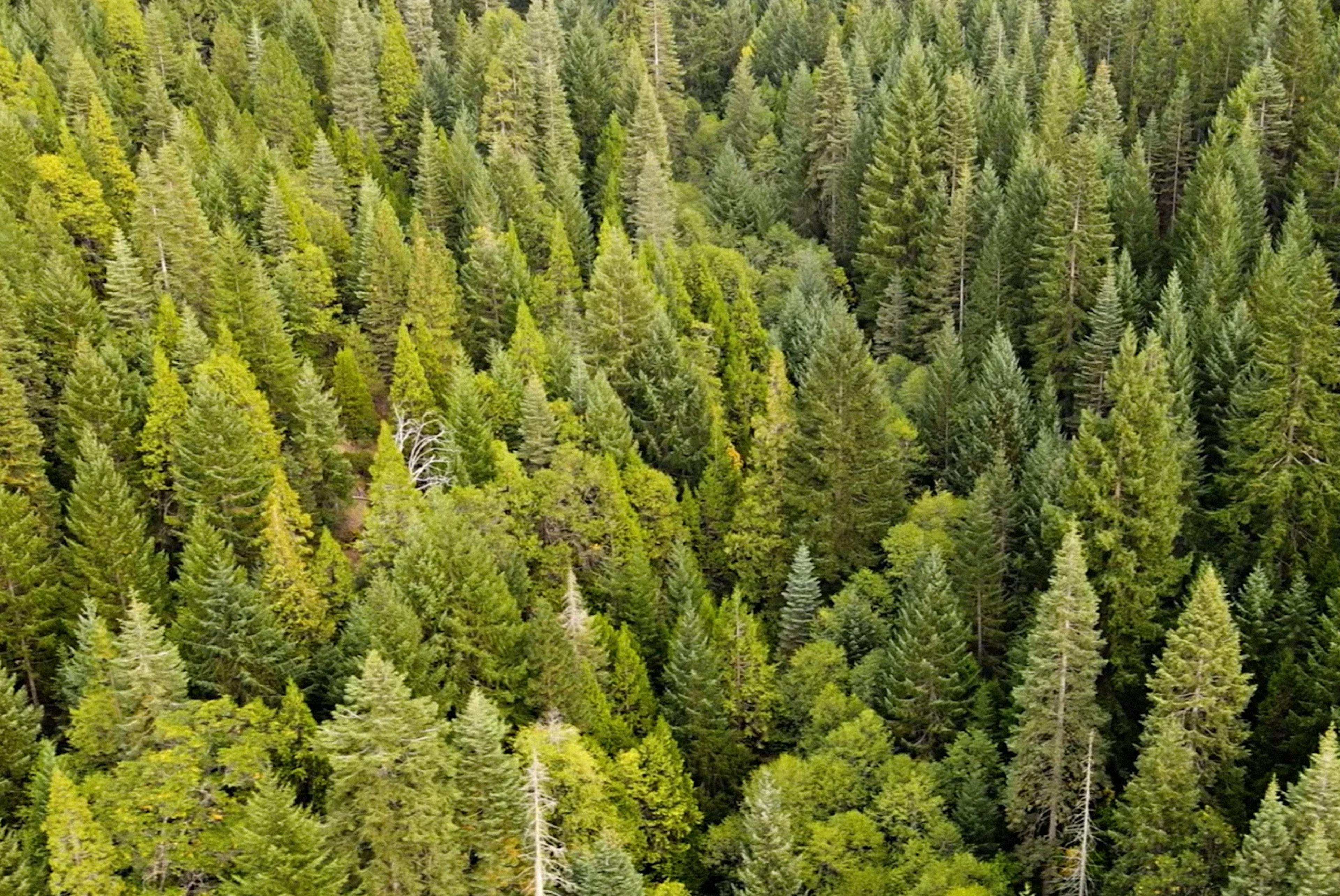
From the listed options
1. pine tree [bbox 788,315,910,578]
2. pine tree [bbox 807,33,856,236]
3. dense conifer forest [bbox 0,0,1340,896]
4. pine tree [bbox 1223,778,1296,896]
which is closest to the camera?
pine tree [bbox 1223,778,1296,896]

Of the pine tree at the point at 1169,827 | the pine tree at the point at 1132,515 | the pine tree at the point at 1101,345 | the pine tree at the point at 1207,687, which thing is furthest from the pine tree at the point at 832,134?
the pine tree at the point at 1169,827

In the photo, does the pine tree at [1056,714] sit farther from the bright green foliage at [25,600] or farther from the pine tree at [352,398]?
the bright green foliage at [25,600]

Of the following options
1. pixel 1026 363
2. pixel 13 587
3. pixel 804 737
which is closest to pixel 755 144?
pixel 1026 363

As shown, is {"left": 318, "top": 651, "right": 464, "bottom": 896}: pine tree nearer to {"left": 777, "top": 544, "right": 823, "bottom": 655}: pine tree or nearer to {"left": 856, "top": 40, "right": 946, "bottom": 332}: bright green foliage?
{"left": 777, "top": 544, "right": 823, "bottom": 655}: pine tree

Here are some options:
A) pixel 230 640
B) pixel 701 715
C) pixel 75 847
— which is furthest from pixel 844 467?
pixel 75 847

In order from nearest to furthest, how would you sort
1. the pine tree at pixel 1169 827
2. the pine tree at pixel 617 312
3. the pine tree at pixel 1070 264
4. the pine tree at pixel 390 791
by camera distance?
the pine tree at pixel 390 791 → the pine tree at pixel 1169 827 → the pine tree at pixel 617 312 → the pine tree at pixel 1070 264

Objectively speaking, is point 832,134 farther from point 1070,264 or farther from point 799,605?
point 799,605

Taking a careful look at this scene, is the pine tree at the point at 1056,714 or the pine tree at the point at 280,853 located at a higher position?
the pine tree at the point at 1056,714

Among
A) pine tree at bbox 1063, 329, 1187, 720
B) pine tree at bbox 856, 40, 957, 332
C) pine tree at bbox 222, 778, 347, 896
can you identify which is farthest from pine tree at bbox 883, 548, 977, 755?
pine tree at bbox 856, 40, 957, 332
